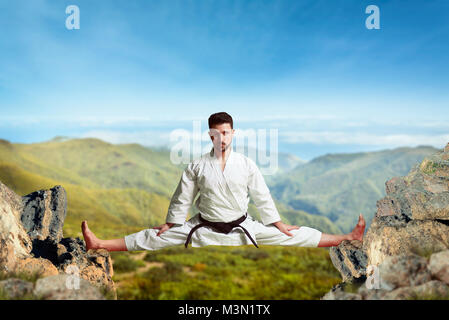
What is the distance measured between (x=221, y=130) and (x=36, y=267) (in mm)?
2651

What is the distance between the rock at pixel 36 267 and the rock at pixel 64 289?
0.30 metres

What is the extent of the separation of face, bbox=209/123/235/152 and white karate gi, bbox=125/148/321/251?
213 millimetres

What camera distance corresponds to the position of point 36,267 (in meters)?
3.56

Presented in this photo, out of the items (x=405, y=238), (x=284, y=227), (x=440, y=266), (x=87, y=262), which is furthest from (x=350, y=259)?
(x=87, y=262)

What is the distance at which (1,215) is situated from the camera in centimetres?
374

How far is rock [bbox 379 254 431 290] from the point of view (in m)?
3.16

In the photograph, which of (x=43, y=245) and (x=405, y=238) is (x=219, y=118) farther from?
(x=43, y=245)

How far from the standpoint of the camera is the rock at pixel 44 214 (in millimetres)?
4508

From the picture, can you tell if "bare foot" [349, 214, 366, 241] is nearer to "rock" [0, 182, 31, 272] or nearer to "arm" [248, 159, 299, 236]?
"arm" [248, 159, 299, 236]

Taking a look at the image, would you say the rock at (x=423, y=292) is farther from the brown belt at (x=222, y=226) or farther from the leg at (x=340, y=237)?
the brown belt at (x=222, y=226)

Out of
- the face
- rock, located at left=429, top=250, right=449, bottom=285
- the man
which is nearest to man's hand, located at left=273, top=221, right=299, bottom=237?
the man

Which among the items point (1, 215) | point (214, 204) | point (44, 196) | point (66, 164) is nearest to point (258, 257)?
point (214, 204)

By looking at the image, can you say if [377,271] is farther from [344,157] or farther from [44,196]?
[344,157]

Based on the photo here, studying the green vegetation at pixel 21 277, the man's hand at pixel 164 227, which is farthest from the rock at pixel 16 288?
the man's hand at pixel 164 227
